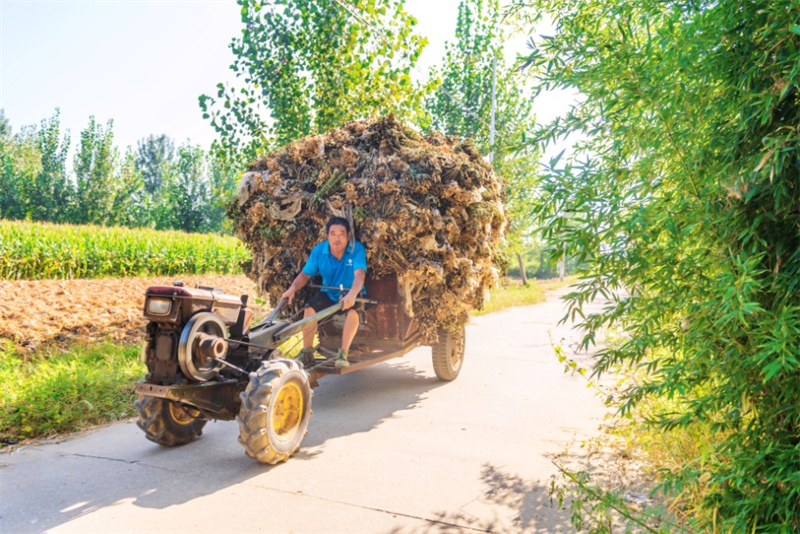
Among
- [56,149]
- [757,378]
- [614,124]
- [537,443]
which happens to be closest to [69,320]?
[537,443]

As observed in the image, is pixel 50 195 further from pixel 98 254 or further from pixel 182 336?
pixel 182 336

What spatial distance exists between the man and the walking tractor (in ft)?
1.24

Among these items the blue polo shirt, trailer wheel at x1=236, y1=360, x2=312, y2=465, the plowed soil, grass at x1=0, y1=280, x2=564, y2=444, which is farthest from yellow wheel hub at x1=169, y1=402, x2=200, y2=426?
the plowed soil

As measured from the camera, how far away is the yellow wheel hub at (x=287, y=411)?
488 cm

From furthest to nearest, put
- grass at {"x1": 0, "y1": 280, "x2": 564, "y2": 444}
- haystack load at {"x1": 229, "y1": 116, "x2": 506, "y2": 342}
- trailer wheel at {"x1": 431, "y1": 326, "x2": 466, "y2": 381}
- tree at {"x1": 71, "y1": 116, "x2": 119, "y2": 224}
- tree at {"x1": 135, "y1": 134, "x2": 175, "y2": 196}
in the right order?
1. tree at {"x1": 135, "y1": 134, "x2": 175, "y2": 196}
2. tree at {"x1": 71, "y1": 116, "x2": 119, "y2": 224}
3. trailer wheel at {"x1": 431, "y1": 326, "x2": 466, "y2": 381}
4. haystack load at {"x1": 229, "y1": 116, "x2": 506, "y2": 342}
5. grass at {"x1": 0, "y1": 280, "x2": 564, "y2": 444}

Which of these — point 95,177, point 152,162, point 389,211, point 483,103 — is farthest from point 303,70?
point 152,162

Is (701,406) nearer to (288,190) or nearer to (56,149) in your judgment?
(288,190)

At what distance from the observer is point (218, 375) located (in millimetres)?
4977

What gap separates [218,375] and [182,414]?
0.67 m

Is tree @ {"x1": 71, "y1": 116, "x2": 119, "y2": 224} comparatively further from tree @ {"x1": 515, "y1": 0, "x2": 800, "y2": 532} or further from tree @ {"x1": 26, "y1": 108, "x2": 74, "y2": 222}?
tree @ {"x1": 515, "y1": 0, "x2": 800, "y2": 532}

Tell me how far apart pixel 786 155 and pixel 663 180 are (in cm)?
87

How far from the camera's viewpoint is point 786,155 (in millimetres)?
2447

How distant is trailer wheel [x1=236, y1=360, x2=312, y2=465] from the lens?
4539 millimetres

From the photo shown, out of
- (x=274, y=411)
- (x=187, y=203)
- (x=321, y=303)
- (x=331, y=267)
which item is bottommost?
(x=274, y=411)
